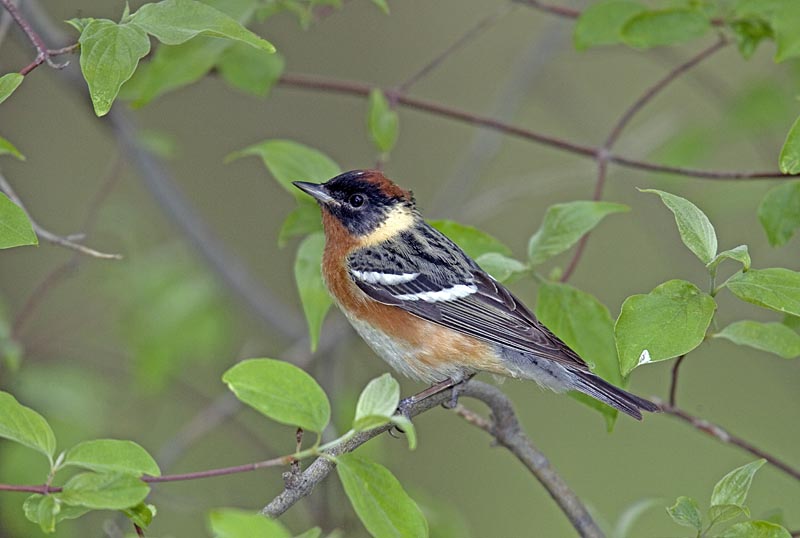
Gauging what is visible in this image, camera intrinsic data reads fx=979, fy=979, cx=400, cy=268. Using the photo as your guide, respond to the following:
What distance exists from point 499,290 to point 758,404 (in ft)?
16.8

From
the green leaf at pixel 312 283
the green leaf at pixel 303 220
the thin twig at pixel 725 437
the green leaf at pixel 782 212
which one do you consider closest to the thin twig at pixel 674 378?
the thin twig at pixel 725 437

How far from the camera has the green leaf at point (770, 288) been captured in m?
2.05

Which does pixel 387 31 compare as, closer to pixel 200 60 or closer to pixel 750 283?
pixel 200 60

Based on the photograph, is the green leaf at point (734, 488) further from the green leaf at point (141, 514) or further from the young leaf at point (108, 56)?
the young leaf at point (108, 56)

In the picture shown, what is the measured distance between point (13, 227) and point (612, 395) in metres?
1.67

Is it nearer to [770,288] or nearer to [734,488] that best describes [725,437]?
[734,488]

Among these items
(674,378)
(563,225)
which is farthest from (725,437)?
(563,225)

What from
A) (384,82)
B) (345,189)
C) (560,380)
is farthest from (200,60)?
(384,82)

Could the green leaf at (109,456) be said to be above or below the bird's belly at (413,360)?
above

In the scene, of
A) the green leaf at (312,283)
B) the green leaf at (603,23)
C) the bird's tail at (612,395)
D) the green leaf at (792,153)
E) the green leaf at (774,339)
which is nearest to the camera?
the green leaf at (792,153)

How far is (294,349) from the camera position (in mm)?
4910

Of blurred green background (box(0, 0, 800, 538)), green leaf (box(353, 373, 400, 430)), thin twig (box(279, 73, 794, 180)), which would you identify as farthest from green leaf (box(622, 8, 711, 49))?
blurred green background (box(0, 0, 800, 538))

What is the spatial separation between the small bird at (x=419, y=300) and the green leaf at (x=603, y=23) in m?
0.83

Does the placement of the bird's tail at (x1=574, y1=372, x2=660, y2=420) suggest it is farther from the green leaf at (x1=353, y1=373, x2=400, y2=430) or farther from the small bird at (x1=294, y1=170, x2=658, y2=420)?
the green leaf at (x1=353, y1=373, x2=400, y2=430)
